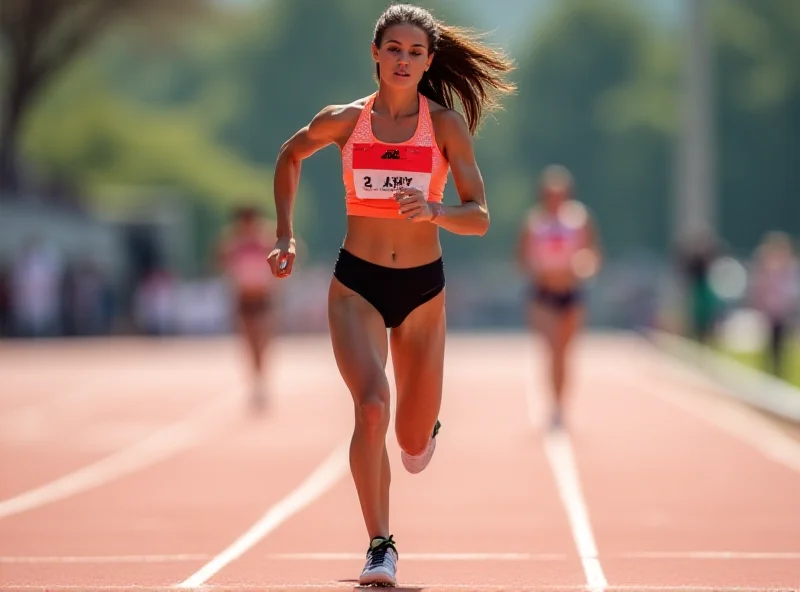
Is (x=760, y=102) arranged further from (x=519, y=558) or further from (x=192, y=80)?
(x=519, y=558)

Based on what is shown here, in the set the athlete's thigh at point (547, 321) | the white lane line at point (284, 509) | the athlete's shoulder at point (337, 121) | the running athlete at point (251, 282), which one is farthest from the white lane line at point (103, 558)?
the running athlete at point (251, 282)

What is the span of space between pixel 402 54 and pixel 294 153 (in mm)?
Answer: 641

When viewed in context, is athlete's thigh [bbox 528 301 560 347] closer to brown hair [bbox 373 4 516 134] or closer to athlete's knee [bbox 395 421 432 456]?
brown hair [bbox 373 4 516 134]

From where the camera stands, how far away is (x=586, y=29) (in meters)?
99.3

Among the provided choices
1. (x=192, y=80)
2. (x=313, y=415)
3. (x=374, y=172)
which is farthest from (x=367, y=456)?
(x=192, y=80)

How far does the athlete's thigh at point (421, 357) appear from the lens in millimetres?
7703

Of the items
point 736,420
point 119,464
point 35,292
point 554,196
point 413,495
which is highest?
point 554,196

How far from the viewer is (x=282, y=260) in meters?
7.47

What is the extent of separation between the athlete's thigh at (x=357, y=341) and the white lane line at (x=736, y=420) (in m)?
6.06

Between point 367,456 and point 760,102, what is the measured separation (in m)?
80.9

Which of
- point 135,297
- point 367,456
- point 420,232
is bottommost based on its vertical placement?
point 135,297

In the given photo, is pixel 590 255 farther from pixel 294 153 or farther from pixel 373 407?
pixel 373 407

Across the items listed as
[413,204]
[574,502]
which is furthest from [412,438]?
[574,502]

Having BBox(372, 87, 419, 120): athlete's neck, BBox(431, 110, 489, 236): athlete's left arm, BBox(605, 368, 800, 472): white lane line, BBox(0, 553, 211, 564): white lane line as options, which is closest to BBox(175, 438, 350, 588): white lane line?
BBox(0, 553, 211, 564): white lane line
